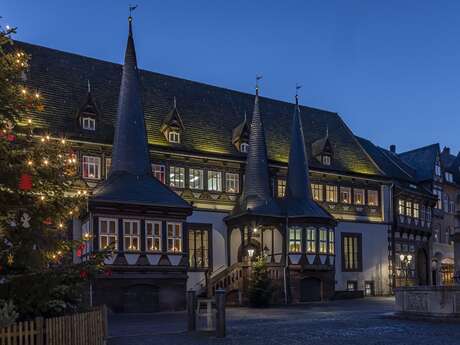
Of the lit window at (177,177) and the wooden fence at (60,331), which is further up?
the lit window at (177,177)

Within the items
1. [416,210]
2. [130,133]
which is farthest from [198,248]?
[416,210]

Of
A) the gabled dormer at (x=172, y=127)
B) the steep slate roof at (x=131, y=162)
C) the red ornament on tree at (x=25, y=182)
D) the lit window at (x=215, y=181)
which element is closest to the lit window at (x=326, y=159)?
the lit window at (x=215, y=181)

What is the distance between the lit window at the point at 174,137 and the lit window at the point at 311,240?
29.1 feet

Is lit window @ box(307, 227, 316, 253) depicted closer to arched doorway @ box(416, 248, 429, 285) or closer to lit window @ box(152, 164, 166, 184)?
lit window @ box(152, 164, 166, 184)

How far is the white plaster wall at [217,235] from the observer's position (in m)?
35.2

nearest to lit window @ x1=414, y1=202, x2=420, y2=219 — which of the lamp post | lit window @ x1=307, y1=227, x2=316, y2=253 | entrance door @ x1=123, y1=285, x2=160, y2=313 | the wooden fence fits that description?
the lamp post

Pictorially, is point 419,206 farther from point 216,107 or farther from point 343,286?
point 216,107

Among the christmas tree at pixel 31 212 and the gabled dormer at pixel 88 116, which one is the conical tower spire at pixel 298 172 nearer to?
the gabled dormer at pixel 88 116

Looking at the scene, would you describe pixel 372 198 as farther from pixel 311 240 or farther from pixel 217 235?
pixel 217 235

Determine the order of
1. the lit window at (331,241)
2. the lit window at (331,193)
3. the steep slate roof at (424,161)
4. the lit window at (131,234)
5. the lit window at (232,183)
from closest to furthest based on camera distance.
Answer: the lit window at (131,234)
the lit window at (232,183)
the lit window at (331,241)
the lit window at (331,193)
the steep slate roof at (424,161)

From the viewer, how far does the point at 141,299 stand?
29406mm

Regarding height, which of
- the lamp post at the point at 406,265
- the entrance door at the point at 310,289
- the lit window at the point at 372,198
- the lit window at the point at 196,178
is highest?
the lit window at the point at 196,178

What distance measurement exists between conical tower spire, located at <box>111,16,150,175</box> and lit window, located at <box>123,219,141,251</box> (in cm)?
278

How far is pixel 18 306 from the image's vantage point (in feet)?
42.9
